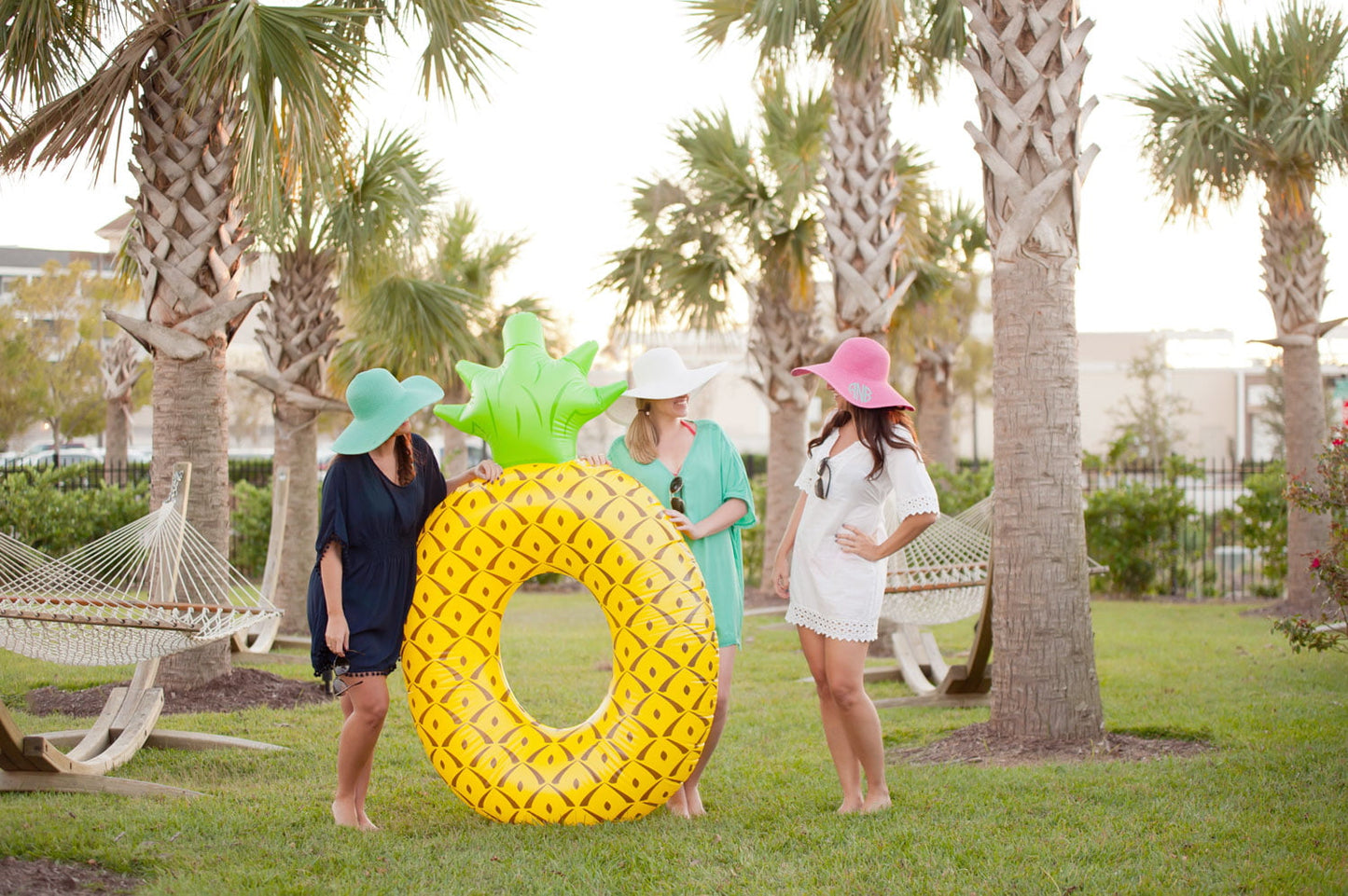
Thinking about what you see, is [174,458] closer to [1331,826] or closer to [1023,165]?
[1023,165]

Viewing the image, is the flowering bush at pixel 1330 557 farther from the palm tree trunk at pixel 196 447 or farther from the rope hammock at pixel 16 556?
the rope hammock at pixel 16 556

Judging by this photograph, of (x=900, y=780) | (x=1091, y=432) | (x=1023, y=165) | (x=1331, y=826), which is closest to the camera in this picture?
(x=1331, y=826)

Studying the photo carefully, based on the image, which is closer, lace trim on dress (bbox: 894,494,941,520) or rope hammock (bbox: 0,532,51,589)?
lace trim on dress (bbox: 894,494,941,520)

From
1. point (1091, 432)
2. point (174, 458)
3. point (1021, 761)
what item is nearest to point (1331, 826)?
point (1021, 761)

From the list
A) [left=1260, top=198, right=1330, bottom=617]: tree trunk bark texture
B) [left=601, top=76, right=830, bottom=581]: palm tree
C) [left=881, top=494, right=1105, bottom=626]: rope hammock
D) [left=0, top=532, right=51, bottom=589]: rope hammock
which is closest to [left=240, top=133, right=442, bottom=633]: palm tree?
[left=601, top=76, right=830, bottom=581]: palm tree

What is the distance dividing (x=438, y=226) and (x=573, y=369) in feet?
23.7

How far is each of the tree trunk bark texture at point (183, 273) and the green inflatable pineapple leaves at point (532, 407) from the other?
307 cm

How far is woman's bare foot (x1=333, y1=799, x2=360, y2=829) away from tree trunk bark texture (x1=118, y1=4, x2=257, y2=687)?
3.09m

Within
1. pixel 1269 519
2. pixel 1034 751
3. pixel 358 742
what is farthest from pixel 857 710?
pixel 1269 519

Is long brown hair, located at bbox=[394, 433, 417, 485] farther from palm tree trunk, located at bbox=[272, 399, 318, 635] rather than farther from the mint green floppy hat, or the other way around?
palm tree trunk, located at bbox=[272, 399, 318, 635]

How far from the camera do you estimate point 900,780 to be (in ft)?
15.4

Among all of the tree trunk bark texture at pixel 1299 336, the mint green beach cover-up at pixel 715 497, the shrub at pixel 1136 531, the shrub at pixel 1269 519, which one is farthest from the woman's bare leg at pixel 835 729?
the shrub at pixel 1269 519

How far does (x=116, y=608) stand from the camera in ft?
16.4

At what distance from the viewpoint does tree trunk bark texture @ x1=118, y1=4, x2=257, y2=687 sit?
21.5 feet
